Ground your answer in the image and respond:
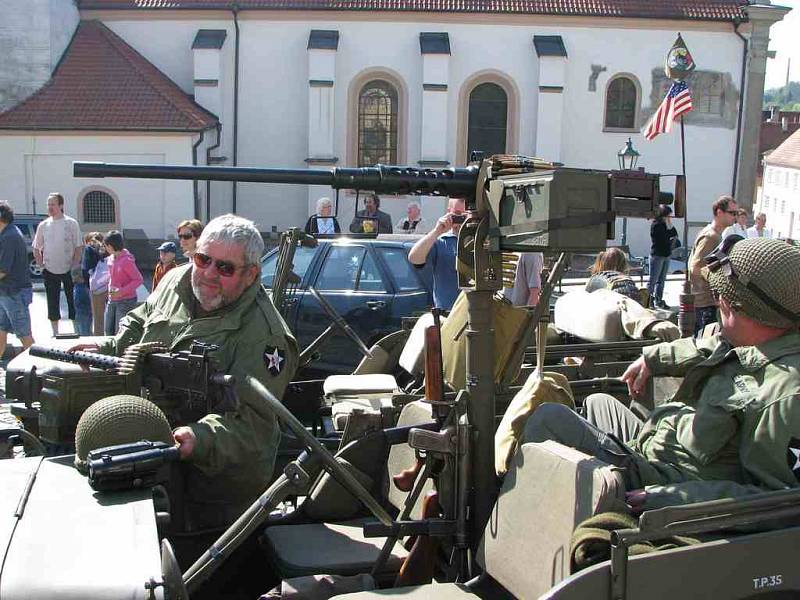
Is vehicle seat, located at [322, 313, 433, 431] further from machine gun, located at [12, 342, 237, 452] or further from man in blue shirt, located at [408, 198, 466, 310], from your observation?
machine gun, located at [12, 342, 237, 452]

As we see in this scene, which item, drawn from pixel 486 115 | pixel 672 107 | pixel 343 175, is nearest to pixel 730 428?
pixel 343 175

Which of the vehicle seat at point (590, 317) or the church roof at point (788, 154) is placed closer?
the vehicle seat at point (590, 317)

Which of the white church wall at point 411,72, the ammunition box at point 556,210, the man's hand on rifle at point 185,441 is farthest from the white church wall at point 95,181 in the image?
the ammunition box at point 556,210

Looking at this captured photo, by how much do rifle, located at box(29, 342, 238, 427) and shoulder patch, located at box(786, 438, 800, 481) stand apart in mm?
1703

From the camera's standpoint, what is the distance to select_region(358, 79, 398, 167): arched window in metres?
28.3

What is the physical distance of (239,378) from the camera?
347cm

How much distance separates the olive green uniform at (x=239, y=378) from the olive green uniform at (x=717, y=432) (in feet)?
3.66

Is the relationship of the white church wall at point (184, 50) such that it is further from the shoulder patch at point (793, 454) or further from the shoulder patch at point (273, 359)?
the shoulder patch at point (793, 454)

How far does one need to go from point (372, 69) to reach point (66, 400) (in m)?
25.4

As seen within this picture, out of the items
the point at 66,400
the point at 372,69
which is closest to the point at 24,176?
the point at 372,69

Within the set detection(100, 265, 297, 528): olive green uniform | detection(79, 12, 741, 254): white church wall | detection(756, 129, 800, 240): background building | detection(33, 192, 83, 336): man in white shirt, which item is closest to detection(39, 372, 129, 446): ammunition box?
detection(100, 265, 297, 528): olive green uniform

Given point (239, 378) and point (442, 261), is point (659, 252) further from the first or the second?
point (239, 378)

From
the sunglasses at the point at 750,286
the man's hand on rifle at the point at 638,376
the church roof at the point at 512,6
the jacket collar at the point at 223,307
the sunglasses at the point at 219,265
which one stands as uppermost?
the church roof at the point at 512,6

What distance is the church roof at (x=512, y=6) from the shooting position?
2753 cm
